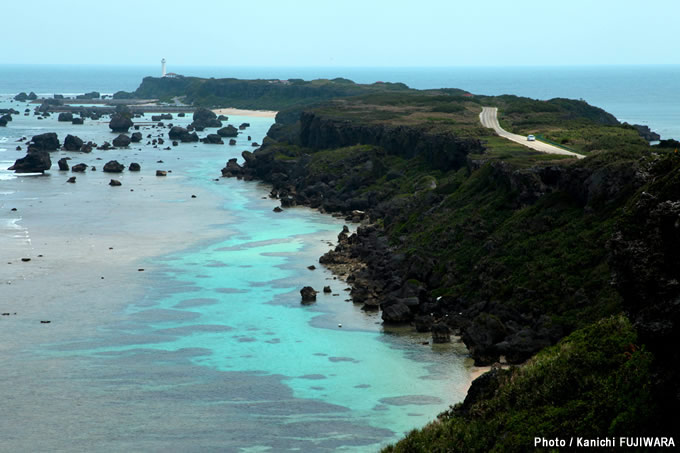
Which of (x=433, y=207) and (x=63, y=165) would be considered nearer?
(x=433, y=207)

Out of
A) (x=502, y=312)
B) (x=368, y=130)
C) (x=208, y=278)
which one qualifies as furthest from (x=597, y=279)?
(x=368, y=130)

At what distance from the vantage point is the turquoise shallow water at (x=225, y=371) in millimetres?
48562

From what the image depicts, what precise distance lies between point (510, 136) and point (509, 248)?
161 ft

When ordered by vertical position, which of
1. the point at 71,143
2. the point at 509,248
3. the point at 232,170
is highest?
the point at 509,248

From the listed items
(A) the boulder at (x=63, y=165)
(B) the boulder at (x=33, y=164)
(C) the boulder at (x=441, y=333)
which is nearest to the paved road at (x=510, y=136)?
(C) the boulder at (x=441, y=333)

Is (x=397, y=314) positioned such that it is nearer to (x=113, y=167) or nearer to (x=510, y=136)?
(x=510, y=136)

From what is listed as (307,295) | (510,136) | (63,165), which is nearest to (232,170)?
(63,165)

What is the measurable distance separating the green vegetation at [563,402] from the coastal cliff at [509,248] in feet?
0.33

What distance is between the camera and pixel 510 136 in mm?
119812

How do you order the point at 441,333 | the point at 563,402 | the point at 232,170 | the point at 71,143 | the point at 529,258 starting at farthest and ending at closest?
the point at 71,143 < the point at 232,170 < the point at 529,258 < the point at 441,333 < the point at 563,402

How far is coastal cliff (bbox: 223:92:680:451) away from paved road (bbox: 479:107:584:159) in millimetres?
3134

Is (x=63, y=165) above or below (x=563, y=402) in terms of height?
below

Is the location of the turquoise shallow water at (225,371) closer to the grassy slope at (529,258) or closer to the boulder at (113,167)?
the grassy slope at (529,258)

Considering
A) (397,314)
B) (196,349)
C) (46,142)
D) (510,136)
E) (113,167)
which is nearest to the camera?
(196,349)
